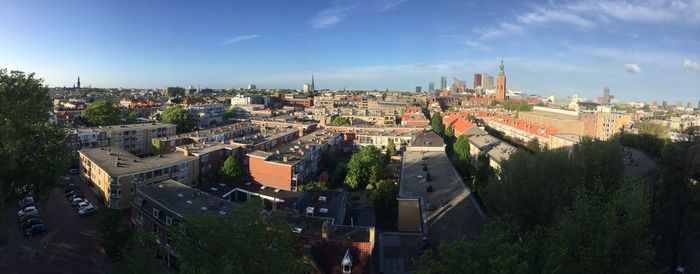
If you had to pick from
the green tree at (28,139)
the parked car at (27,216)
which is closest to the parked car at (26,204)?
the parked car at (27,216)

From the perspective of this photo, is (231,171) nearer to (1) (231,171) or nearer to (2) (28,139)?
(1) (231,171)

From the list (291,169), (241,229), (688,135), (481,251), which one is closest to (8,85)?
(241,229)

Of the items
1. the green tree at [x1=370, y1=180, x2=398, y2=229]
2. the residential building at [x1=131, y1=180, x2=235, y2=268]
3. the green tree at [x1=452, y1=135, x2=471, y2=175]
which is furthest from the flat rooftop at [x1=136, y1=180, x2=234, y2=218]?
the green tree at [x1=452, y1=135, x2=471, y2=175]

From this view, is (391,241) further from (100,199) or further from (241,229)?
(100,199)

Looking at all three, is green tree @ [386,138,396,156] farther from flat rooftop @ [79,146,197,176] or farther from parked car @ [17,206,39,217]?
parked car @ [17,206,39,217]

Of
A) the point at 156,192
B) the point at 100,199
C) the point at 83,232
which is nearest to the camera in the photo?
the point at 156,192
